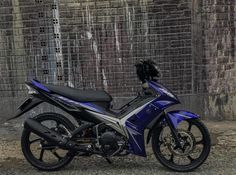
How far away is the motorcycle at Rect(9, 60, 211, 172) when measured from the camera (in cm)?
496

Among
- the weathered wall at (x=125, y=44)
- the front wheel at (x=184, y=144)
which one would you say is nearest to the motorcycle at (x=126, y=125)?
the front wheel at (x=184, y=144)

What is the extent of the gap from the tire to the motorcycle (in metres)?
0.02

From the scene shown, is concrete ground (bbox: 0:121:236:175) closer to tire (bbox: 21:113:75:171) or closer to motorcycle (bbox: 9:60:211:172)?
tire (bbox: 21:113:75:171)

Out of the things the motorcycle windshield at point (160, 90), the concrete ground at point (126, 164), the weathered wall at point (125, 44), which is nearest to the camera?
the motorcycle windshield at point (160, 90)

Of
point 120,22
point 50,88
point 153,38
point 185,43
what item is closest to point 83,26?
point 120,22

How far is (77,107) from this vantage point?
195 inches

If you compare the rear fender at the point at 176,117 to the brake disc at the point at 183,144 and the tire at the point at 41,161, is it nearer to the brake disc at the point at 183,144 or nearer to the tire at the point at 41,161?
the brake disc at the point at 183,144

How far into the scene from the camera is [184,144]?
5.00m

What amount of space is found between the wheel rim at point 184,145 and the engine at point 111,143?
18.6 inches

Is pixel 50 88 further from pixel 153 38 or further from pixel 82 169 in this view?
pixel 153 38

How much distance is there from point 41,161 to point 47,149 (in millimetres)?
172

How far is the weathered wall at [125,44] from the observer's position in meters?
7.13

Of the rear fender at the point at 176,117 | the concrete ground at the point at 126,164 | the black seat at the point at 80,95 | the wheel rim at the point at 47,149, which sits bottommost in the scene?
the concrete ground at the point at 126,164

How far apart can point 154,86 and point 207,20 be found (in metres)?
2.65
